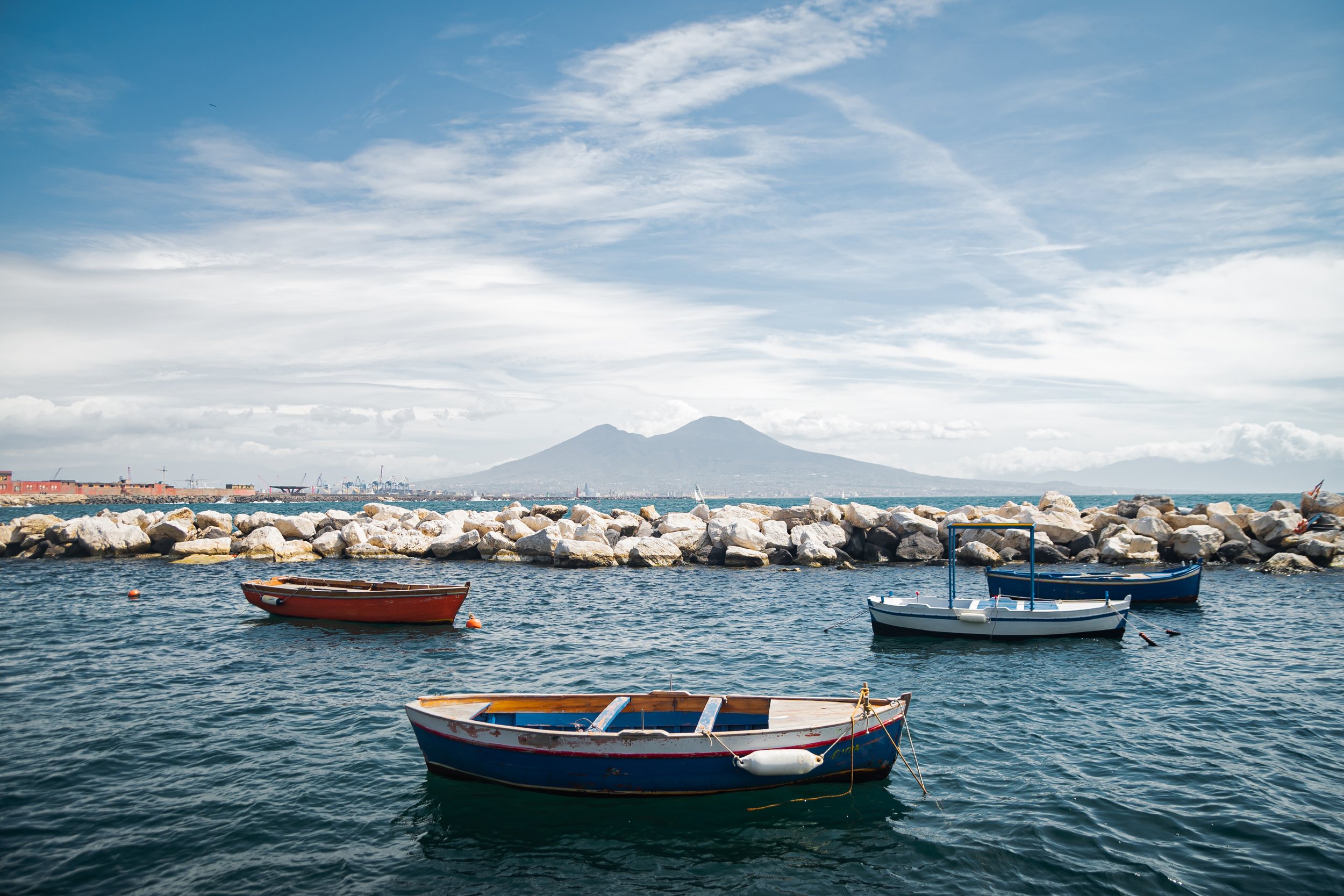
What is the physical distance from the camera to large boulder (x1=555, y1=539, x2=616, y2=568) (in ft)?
120

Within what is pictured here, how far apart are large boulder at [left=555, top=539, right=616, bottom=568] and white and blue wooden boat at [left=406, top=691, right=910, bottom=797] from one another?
79.6 feet

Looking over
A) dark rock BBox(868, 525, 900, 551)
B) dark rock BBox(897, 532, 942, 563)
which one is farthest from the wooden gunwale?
dark rock BBox(868, 525, 900, 551)

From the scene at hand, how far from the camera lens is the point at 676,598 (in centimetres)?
2880

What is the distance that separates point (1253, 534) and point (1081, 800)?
119 feet

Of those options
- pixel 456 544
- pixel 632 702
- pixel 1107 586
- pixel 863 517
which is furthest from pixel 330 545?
pixel 1107 586

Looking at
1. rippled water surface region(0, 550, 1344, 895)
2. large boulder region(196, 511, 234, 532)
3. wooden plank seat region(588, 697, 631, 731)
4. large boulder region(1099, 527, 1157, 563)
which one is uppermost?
large boulder region(196, 511, 234, 532)

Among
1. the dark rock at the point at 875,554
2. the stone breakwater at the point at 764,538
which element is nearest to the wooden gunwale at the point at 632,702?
the stone breakwater at the point at 764,538

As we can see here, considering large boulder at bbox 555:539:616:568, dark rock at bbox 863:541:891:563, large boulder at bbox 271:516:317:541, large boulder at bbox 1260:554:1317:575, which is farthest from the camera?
large boulder at bbox 271:516:317:541

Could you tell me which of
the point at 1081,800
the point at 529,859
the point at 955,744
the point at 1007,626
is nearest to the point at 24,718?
the point at 529,859

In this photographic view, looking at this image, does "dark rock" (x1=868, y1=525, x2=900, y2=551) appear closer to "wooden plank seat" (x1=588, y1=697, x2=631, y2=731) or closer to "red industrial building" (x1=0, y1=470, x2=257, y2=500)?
"wooden plank seat" (x1=588, y1=697, x2=631, y2=731)

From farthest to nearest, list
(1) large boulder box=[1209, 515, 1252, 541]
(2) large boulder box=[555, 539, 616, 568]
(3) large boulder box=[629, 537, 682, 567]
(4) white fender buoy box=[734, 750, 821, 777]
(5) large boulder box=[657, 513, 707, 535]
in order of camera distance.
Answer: (5) large boulder box=[657, 513, 707, 535] < (1) large boulder box=[1209, 515, 1252, 541] < (3) large boulder box=[629, 537, 682, 567] < (2) large boulder box=[555, 539, 616, 568] < (4) white fender buoy box=[734, 750, 821, 777]

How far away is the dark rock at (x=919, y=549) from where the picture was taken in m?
39.1

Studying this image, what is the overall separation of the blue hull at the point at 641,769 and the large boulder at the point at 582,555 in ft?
82.3

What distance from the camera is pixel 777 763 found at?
10844 mm
